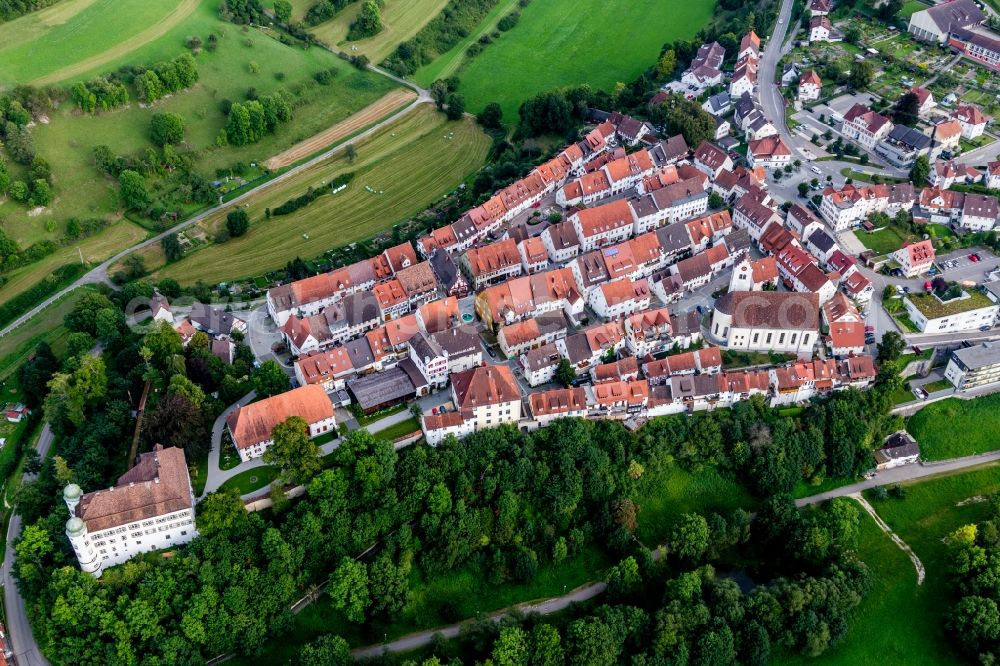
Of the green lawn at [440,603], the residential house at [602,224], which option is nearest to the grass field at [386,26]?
the residential house at [602,224]

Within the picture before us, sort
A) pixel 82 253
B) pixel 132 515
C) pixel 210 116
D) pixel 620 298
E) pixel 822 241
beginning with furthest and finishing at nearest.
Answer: pixel 210 116 < pixel 82 253 < pixel 822 241 < pixel 620 298 < pixel 132 515

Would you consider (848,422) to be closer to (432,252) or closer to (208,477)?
(432,252)

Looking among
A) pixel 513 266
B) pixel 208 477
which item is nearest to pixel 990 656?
pixel 513 266

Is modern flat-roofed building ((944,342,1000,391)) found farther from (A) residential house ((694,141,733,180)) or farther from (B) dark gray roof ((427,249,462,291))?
(B) dark gray roof ((427,249,462,291))

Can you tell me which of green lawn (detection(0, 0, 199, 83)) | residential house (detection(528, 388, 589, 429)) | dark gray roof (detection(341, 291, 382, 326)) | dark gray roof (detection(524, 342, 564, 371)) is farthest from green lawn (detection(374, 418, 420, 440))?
green lawn (detection(0, 0, 199, 83))

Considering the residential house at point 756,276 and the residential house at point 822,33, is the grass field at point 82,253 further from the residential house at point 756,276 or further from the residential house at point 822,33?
the residential house at point 822,33

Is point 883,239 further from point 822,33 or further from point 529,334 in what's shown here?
point 822,33

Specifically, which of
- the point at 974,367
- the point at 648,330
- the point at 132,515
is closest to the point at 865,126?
the point at 974,367
